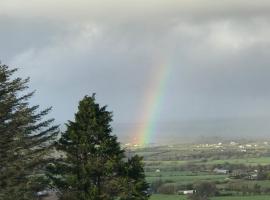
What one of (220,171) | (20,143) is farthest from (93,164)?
(220,171)

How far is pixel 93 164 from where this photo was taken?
27.0 m

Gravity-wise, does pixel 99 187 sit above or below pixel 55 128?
below

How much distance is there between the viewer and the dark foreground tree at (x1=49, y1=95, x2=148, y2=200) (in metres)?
27.0

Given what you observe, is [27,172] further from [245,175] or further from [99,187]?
[245,175]

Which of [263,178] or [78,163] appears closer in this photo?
[78,163]

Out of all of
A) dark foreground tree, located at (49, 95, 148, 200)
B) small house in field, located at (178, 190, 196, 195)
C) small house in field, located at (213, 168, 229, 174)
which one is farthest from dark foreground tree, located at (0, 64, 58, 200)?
small house in field, located at (213, 168, 229, 174)

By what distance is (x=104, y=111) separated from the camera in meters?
28.9

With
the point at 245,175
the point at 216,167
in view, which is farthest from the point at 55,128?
the point at 216,167

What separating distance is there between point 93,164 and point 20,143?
3999 mm

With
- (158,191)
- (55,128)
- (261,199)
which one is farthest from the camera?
(158,191)

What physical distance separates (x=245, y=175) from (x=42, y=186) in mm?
83778

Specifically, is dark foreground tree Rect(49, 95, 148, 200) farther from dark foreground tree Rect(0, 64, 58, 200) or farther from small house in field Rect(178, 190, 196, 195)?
small house in field Rect(178, 190, 196, 195)

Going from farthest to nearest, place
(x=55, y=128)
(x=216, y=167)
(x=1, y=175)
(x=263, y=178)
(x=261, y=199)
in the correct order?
(x=216, y=167), (x=263, y=178), (x=261, y=199), (x=55, y=128), (x=1, y=175)

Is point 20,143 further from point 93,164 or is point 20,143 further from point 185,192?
point 185,192
